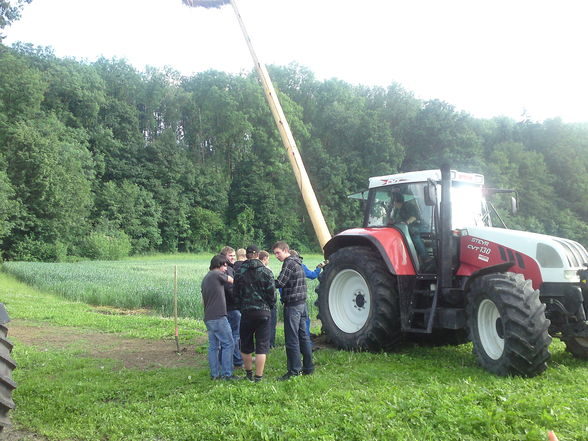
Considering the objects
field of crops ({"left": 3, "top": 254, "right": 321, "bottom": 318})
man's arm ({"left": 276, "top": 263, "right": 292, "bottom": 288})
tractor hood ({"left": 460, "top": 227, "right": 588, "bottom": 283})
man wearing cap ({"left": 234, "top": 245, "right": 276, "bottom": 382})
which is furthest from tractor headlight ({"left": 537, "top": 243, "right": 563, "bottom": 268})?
field of crops ({"left": 3, "top": 254, "right": 321, "bottom": 318})

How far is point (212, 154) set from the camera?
57031 millimetres

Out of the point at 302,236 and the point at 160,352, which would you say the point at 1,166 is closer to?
the point at 302,236

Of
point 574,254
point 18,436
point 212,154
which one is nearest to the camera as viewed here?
point 18,436

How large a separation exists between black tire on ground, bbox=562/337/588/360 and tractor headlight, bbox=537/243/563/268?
1.18 meters

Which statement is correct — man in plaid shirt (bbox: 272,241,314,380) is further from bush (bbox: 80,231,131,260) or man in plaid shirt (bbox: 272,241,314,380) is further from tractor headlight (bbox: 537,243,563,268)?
bush (bbox: 80,231,131,260)

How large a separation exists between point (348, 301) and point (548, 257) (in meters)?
3.13

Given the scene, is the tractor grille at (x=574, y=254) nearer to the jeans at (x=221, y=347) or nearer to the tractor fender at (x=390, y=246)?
the tractor fender at (x=390, y=246)

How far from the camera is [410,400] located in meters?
4.73

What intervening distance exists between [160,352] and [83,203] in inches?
1389

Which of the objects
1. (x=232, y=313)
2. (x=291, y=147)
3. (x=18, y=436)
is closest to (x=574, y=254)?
(x=232, y=313)

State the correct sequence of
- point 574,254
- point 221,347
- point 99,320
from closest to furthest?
1. point 574,254
2. point 221,347
3. point 99,320

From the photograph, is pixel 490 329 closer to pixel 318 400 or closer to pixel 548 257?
pixel 548 257

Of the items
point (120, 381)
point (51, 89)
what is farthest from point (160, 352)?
point (51, 89)

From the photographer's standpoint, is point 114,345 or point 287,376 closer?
point 287,376
